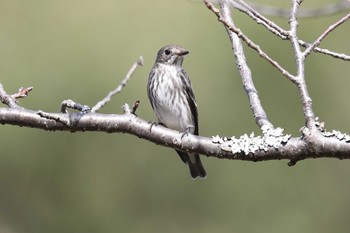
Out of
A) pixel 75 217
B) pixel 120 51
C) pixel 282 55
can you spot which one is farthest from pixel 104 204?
pixel 282 55

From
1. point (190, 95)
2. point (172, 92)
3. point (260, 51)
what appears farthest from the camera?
point (190, 95)

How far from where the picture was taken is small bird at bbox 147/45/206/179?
5035mm

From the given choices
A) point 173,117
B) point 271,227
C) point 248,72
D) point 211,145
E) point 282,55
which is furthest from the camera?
point 282,55

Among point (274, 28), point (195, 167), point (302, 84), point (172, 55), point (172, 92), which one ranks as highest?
point (172, 55)

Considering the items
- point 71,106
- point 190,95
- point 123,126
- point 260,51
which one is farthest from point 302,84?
point 190,95

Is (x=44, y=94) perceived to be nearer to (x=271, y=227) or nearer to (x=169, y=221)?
(x=169, y=221)

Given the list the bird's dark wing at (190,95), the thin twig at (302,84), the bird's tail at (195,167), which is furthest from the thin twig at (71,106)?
the bird's tail at (195,167)

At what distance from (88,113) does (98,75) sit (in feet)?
10.9

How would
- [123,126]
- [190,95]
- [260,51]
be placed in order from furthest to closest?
[190,95] → [123,126] → [260,51]

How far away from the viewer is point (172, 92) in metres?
5.07

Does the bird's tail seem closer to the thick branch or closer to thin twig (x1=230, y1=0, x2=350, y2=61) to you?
the thick branch

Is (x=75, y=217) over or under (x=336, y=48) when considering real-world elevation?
under

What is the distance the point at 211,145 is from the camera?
103 inches

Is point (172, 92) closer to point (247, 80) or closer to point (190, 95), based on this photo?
point (190, 95)
